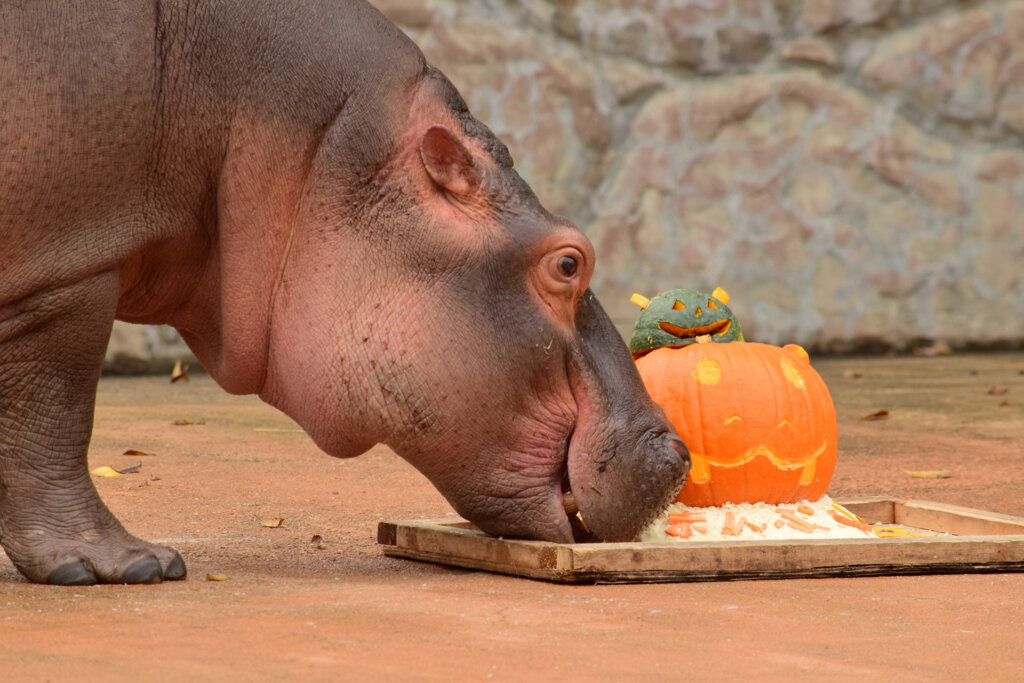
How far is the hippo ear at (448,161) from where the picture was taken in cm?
366

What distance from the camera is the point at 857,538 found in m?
3.77

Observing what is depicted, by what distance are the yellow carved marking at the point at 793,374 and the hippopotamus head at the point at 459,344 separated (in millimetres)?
585

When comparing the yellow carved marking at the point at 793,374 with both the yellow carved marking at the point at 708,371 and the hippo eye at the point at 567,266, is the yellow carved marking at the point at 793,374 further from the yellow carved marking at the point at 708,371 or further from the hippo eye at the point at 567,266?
the hippo eye at the point at 567,266

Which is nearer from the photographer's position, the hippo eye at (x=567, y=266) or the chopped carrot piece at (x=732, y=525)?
the hippo eye at (x=567, y=266)

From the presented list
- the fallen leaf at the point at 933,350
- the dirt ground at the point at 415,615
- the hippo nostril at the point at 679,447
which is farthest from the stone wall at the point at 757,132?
the hippo nostril at the point at 679,447

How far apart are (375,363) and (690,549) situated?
886 millimetres

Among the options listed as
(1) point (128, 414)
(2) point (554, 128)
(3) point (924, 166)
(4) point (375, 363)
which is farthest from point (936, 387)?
(4) point (375, 363)

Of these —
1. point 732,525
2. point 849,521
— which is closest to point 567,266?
point 732,525

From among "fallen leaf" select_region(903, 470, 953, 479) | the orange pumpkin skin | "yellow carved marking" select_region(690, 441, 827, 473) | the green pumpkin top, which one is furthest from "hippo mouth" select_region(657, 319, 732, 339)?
"fallen leaf" select_region(903, 470, 953, 479)

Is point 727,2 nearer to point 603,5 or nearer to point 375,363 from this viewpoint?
point 603,5

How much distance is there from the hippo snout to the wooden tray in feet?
0.26

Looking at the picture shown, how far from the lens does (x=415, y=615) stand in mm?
3104

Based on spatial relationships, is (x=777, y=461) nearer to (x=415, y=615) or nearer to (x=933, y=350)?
(x=415, y=615)

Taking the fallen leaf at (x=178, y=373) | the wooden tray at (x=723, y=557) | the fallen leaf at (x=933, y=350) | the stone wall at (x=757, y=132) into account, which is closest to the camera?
the wooden tray at (x=723, y=557)
